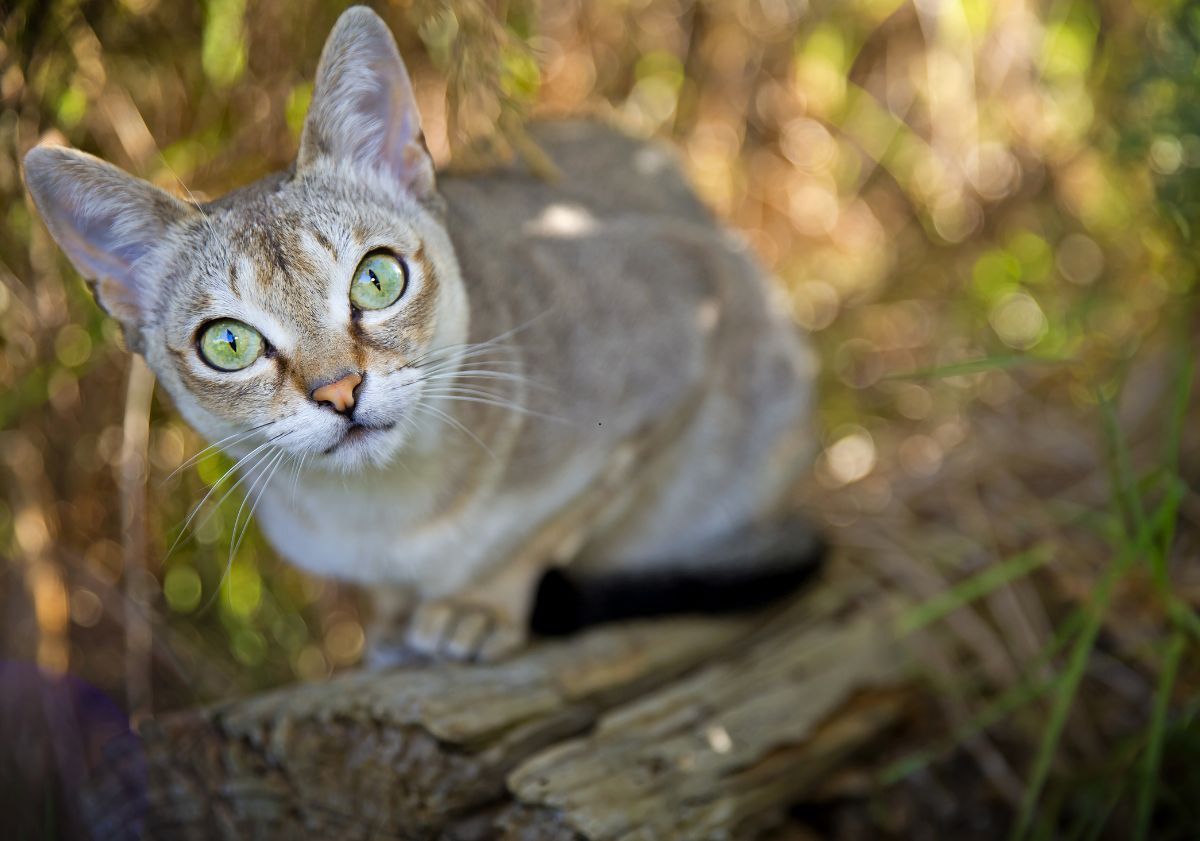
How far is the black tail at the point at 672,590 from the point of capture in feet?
6.98

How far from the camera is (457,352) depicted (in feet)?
5.61

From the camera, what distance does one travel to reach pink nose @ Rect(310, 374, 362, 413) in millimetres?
1489

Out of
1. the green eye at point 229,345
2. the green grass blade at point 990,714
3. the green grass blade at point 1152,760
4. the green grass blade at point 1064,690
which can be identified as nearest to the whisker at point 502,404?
the green eye at point 229,345

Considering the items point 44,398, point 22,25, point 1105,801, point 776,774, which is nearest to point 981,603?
point 1105,801

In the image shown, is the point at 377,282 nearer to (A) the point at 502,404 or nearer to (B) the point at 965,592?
(A) the point at 502,404

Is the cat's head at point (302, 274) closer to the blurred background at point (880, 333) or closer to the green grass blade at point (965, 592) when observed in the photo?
the blurred background at point (880, 333)

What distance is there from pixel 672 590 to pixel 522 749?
0.55m

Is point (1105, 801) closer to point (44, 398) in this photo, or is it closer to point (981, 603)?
point (981, 603)

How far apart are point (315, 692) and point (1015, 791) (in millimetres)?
1352

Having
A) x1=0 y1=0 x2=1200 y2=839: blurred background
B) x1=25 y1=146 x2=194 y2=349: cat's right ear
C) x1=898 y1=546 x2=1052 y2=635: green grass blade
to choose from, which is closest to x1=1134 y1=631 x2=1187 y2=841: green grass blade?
x1=0 y1=0 x2=1200 y2=839: blurred background

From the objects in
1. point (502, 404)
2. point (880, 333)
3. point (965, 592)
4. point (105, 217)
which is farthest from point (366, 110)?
point (880, 333)

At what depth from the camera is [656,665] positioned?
80.3 inches

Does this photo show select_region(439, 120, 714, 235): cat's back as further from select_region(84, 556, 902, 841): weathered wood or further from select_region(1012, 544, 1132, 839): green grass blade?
select_region(1012, 544, 1132, 839): green grass blade

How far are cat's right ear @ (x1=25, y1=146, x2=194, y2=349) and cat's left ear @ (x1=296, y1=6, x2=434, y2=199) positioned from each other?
23 centimetres
